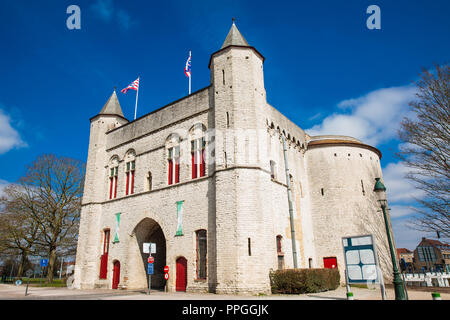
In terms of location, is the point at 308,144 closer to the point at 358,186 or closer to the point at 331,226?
the point at 358,186

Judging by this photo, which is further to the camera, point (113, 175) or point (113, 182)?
point (113, 175)

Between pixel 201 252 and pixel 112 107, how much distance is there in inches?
667

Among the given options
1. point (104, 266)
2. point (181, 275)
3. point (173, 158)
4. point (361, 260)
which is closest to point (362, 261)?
point (361, 260)

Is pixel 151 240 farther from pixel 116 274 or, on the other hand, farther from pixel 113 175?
pixel 113 175

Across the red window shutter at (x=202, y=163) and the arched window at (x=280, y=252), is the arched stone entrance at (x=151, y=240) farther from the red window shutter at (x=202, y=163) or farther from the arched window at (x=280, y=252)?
the arched window at (x=280, y=252)

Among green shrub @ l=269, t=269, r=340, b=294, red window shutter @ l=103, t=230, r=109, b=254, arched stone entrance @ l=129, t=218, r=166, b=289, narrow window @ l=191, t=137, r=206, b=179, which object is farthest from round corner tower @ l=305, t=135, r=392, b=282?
red window shutter @ l=103, t=230, r=109, b=254

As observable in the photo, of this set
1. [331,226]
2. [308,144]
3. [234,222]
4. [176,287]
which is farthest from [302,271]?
[308,144]

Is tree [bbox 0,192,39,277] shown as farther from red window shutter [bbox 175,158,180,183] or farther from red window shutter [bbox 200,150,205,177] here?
red window shutter [bbox 200,150,205,177]

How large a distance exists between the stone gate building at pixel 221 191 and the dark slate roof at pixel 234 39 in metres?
0.09

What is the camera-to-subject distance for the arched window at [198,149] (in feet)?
62.4

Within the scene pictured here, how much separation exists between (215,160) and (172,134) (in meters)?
4.91

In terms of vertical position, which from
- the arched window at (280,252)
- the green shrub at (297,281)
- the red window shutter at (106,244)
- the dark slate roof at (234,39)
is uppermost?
the dark slate roof at (234,39)

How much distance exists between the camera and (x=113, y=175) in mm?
24906

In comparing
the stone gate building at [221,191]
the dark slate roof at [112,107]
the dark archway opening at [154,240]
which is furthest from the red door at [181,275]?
the dark slate roof at [112,107]
